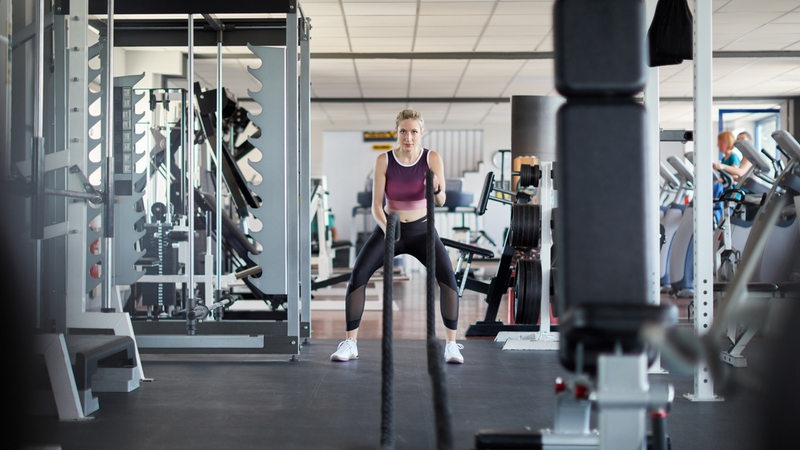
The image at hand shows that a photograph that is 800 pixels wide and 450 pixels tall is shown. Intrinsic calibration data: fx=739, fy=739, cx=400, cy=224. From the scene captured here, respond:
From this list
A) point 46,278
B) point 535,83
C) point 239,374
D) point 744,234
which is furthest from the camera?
point 535,83

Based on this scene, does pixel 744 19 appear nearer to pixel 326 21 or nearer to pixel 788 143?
pixel 788 143

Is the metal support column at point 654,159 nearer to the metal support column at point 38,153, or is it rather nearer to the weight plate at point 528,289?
the weight plate at point 528,289

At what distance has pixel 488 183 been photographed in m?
4.84

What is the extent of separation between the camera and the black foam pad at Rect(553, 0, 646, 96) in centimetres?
168

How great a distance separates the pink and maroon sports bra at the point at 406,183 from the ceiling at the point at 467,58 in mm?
3173

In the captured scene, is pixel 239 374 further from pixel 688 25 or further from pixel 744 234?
→ pixel 744 234

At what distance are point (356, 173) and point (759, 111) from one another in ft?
24.6

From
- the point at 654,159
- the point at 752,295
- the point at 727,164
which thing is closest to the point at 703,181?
the point at 654,159

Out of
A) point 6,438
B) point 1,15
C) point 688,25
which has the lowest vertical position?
point 6,438

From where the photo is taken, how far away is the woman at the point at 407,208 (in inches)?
152

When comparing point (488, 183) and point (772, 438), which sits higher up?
point (488, 183)

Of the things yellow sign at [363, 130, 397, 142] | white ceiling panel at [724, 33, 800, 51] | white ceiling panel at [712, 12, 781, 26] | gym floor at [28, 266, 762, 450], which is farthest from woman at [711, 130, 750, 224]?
yellow sign at [363, 130, 397, 142]

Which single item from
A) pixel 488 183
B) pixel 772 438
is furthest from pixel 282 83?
pixel 772 438

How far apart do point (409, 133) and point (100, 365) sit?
6.17ft
